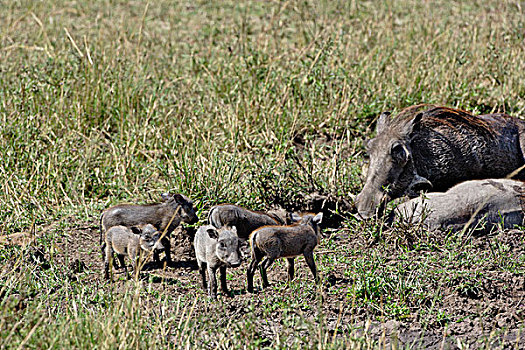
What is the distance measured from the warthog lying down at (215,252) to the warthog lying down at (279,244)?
18 centimetres

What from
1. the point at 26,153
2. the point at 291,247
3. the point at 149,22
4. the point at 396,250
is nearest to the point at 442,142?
→ the point at 396,250

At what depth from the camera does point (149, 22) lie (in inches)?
436

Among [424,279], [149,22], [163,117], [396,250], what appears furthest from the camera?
[149,22]

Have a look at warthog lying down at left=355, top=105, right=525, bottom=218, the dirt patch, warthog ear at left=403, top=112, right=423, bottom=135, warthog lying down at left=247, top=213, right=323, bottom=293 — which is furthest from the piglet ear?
warthog ear at left=403, top=112, right=423, bottom=135

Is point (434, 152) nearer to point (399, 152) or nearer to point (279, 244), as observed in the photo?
point (399, 152)

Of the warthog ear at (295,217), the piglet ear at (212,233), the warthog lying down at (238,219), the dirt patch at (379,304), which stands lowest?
the dirt patch at (379,304)

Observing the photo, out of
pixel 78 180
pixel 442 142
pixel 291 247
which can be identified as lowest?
pixel 78 180

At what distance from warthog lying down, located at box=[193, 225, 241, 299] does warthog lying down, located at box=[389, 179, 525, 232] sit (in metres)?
1.58

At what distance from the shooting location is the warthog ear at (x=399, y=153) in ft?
19.7

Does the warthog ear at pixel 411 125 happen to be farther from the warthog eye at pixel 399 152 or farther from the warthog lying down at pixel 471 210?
the warthog lying down at pixel 471 210

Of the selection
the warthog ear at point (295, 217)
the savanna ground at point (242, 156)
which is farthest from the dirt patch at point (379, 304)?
the warthog ear at point (295, 217)

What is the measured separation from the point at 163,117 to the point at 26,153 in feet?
5.07

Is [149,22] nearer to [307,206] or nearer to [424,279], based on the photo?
[307,206]

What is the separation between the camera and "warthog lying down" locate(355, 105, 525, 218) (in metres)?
6.04
